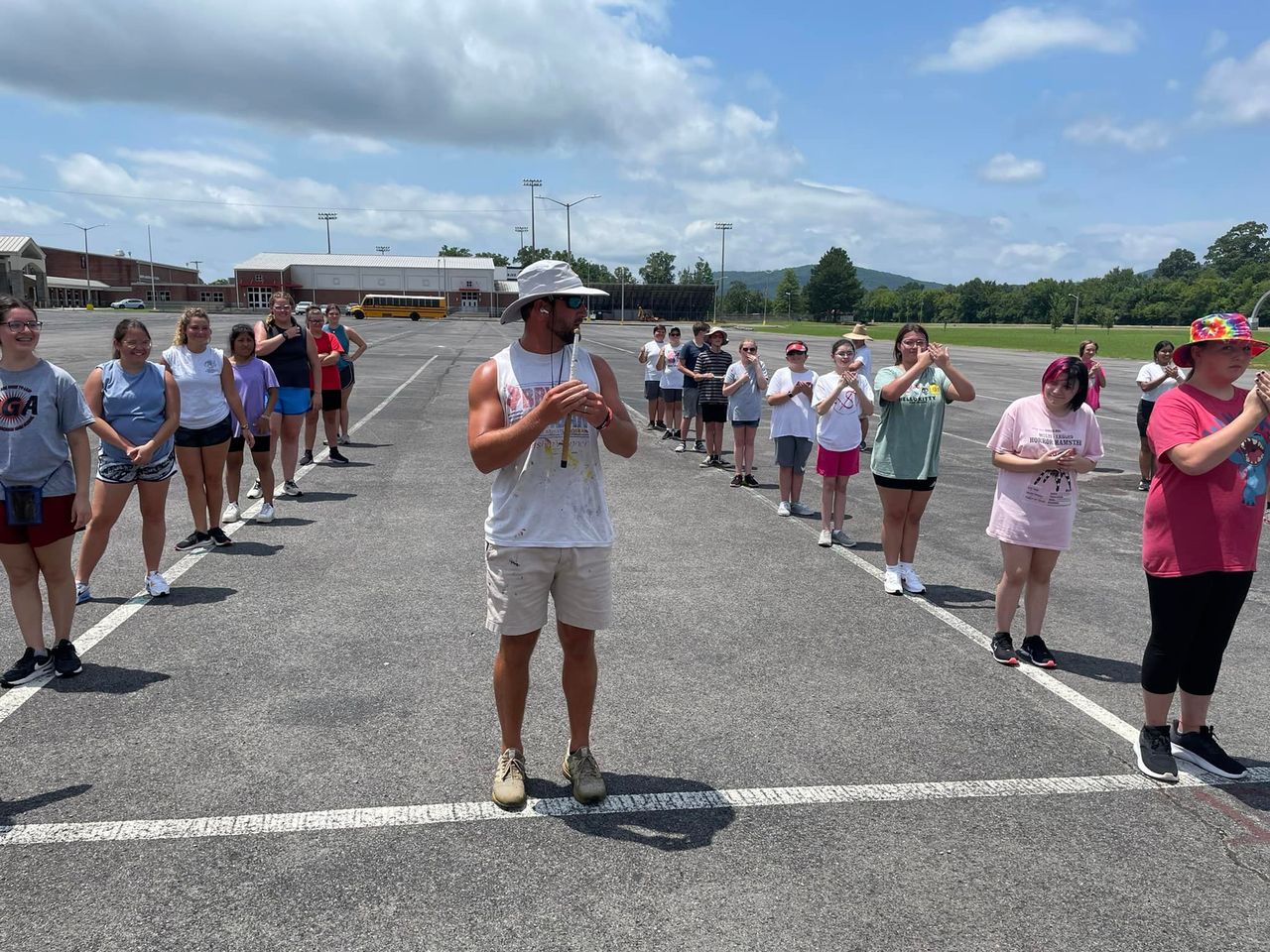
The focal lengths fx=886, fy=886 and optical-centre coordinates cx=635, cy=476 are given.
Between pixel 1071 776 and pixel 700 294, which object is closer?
pixel 1071 776

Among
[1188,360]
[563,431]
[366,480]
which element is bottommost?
[366,480]

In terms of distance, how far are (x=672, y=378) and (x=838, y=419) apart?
22.7 ft

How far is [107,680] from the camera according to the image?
4.62 m

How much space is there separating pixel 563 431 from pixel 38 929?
2.29 metres

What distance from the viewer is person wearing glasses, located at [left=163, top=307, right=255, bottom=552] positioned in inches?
274

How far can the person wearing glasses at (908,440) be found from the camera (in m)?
6.23

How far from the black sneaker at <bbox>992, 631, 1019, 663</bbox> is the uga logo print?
17.7 feet

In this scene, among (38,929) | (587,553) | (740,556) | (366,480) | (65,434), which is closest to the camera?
(38,929)

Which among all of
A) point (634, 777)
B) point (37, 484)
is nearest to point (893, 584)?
point (634, 777)

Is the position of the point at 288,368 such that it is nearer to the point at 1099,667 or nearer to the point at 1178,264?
the point at 1099,667

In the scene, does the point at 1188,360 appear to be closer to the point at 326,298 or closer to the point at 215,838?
the point at 215,838

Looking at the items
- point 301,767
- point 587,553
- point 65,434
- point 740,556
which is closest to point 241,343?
point 65,434

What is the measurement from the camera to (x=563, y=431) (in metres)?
3.37

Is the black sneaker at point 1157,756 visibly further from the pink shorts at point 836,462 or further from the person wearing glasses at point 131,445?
the person wearing glasses at point 131,445
